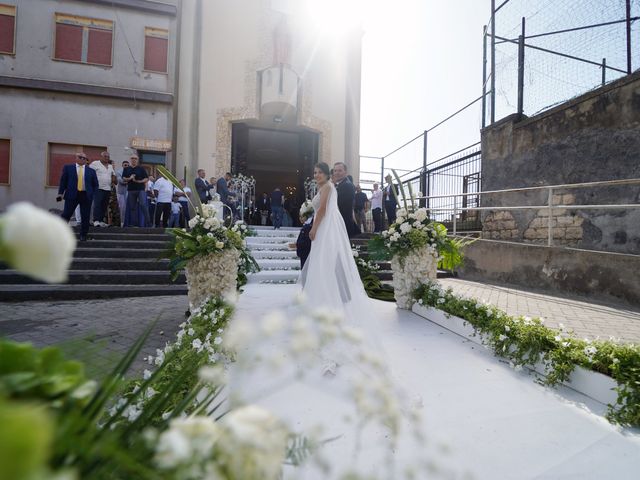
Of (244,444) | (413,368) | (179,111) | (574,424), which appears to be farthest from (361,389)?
(179,111)

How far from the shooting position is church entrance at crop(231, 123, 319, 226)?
626 inches

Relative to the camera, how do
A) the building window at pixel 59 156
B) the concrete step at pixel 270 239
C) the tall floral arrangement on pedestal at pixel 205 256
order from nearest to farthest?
the tall floral arrangement on pedestal at pixel 205 256 < the concrete step at pixel 270 239 < the building window at pixel 59 156

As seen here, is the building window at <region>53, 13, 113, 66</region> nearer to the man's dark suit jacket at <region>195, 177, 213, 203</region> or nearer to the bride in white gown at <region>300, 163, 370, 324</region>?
the man's dark suit jacket at <region>195, 177, 213, 203</region>

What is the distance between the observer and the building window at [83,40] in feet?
46.1

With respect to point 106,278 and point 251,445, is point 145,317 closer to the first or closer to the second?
point 106,278

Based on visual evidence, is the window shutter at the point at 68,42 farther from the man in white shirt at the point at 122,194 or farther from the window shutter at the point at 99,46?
the man in white shirt at the point at 122,194

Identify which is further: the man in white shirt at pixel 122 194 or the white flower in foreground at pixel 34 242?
the man in white shirt at pixel 122 194

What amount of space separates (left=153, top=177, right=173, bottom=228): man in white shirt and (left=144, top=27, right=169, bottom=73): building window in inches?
231

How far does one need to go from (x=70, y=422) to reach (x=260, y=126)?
1658 cm

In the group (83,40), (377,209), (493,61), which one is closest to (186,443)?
(493,61)

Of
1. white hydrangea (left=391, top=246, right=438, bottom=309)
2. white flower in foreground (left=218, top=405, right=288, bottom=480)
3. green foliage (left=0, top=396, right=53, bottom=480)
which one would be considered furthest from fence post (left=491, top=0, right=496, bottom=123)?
green foliage (left=0, top=396, right=53, bottom=480)

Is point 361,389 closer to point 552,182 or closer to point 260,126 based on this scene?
point 552,182

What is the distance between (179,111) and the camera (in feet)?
48.5

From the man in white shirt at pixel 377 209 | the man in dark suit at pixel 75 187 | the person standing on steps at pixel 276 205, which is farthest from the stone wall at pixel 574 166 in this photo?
the man in dark suit at pixel 75 187
